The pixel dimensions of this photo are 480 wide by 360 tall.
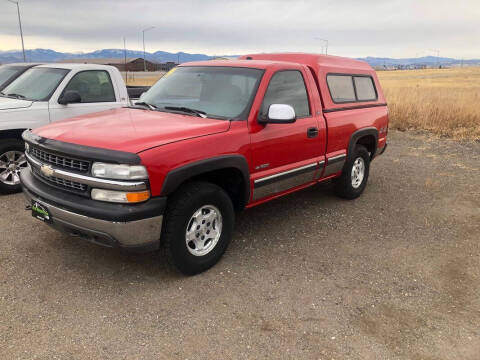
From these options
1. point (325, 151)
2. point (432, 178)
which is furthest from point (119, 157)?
point (432, 178)

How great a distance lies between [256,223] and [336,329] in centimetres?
219

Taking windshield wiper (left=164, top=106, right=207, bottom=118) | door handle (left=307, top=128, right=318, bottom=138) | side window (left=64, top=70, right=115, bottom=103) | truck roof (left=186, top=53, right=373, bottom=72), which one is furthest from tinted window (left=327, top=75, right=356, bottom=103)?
side window (left=64, top=70, right=115, bottom=103)

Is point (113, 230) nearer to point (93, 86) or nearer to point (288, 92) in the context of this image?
point (288, 92)

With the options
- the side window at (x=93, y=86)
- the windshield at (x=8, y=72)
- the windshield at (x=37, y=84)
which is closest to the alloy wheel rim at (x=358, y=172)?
the side window at (x=93, y=86)

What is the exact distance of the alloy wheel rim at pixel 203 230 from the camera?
145 inches

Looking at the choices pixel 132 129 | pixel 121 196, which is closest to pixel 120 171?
pixel 121 196

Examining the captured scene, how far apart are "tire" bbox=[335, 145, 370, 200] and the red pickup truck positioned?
317 millimetres

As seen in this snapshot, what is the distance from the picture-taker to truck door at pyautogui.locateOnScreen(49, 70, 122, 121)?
241 inches

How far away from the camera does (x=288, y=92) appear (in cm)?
461

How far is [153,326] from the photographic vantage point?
3.09m

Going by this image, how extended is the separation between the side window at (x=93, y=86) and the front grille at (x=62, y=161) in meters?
2.86

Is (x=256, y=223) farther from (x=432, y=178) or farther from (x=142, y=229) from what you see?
(x=432, y=178)

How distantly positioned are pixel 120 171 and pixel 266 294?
157cm

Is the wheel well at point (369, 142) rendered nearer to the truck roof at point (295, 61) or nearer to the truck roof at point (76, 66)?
the truck roof at point (295, 61)
